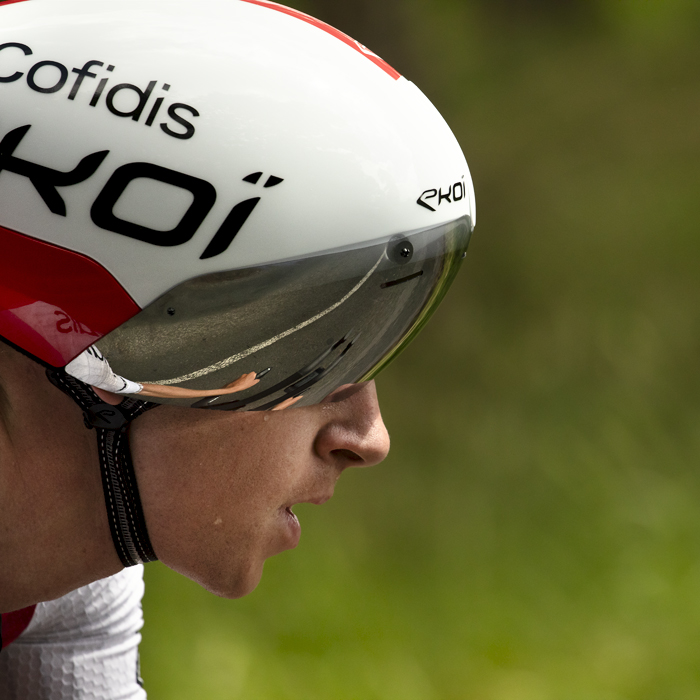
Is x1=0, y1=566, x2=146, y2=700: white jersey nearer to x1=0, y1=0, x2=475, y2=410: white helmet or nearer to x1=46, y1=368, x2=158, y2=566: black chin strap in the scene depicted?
x1=46, y1=368, x2=158, y2=566: black chin strap

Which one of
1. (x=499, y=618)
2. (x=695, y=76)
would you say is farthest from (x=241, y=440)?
(x=695, y=76)

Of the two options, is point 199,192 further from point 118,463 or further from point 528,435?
point 528,435

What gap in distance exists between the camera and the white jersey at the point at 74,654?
1101 mm

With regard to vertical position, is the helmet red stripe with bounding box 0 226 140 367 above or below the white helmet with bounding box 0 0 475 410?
below

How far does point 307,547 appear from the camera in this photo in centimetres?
250

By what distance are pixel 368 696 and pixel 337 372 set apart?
5.91 ft

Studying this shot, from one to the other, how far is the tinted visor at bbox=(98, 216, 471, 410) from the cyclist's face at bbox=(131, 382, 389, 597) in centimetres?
5

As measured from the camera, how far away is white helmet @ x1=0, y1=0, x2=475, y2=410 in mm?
A: 611

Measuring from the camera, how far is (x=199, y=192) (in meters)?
0.61

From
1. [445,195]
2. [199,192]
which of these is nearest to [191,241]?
[199,192]

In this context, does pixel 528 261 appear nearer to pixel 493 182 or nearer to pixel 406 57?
pixel 493 182

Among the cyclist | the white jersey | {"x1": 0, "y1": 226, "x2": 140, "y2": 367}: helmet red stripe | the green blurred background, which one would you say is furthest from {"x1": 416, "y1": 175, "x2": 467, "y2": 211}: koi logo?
the green blurred background

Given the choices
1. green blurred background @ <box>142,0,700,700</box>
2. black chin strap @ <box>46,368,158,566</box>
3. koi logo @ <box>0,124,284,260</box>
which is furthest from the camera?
green blurred background @ <box>142,0,700,700</box>

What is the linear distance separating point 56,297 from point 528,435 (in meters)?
2.20
